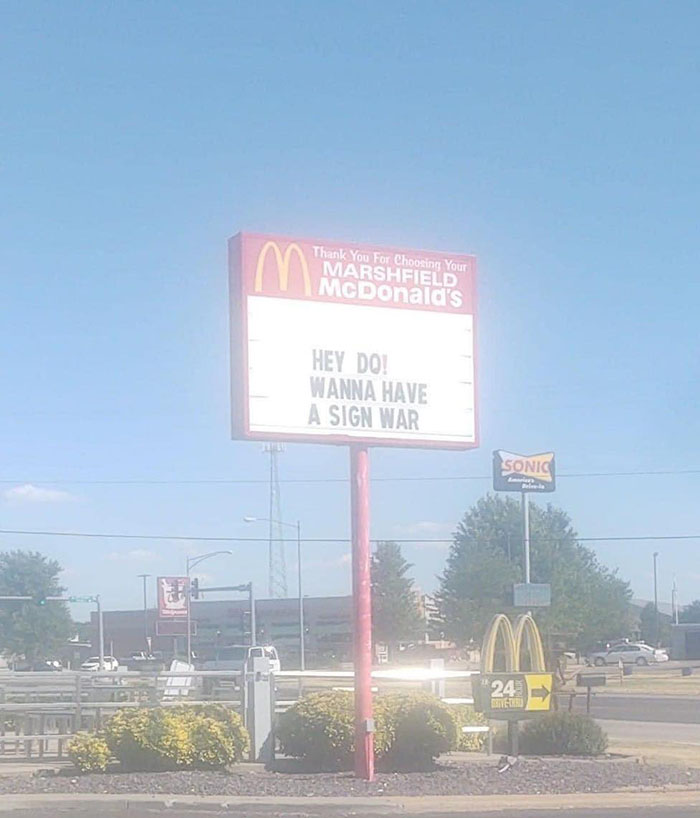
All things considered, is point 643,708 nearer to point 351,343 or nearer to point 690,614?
point 351,343

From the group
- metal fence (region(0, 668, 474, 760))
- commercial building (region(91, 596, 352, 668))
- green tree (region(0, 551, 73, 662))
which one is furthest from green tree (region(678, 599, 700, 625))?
metal fence (region(0, 668, 474, 760))

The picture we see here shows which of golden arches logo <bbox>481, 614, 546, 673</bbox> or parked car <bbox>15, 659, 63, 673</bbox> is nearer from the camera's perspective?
golden arches logo <bbox>481, 614, 546, 673</bbox>

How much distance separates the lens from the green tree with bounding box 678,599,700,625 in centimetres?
14946

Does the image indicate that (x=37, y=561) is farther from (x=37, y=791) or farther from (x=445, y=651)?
(x=37, y=791)

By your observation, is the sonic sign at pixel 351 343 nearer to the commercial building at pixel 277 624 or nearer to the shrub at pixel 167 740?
the shrub at pixel 167 740

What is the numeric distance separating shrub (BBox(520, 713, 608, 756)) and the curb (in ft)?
13.9

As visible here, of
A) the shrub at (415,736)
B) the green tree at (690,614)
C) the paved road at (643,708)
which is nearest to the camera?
the shrub at (415,736)

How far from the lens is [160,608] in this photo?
236 feet

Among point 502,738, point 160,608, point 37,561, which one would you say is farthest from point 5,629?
point 502,738

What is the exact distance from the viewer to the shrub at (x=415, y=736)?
18594mm

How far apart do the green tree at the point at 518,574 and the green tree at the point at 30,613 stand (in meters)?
33.8

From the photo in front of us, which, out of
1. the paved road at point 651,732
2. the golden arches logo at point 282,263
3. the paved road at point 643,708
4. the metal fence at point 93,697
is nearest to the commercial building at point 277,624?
the paved road at point 643,708

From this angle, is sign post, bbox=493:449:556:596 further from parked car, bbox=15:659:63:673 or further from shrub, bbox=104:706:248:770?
parked car, bbox=15:659:63:673

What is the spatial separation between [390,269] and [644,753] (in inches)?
389
